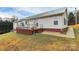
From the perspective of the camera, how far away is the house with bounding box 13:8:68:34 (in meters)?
1.71

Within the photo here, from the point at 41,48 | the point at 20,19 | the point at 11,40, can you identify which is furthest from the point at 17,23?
the point at 41,48

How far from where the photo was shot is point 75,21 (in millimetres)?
1714

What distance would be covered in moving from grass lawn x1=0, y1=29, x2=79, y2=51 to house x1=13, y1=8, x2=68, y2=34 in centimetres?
9

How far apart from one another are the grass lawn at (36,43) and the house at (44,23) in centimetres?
9

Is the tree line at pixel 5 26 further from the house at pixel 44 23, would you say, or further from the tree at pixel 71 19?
the tree at pixel 71 19

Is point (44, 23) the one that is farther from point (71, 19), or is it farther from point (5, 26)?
point (5, 26)

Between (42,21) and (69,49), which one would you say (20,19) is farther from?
(69,49)

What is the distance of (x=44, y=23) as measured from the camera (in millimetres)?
1732

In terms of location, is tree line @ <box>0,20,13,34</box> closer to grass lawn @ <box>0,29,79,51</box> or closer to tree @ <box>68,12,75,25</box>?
grass lawn @ <box>0,29,79,51</box>

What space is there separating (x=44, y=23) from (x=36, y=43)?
24cm
